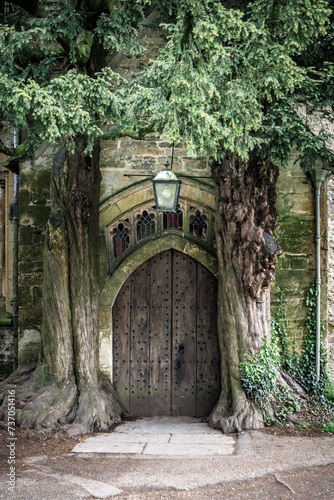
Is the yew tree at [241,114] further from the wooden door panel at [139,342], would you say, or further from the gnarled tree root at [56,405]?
the gnarled tree root at [56,405]

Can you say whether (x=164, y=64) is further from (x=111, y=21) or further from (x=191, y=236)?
(x=191, y=236)

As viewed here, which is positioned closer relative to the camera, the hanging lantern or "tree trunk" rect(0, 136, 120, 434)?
the hanging lantern

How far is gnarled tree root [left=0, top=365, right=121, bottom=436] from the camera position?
19.2 feet

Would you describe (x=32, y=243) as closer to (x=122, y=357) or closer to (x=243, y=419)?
(x=122, y=357)

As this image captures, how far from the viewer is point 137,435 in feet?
19.8

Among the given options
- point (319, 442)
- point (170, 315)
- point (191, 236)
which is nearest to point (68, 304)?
point (170, 315)

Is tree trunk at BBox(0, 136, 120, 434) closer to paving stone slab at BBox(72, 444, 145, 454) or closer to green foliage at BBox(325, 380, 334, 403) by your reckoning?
paving stone slab at BBox(72, 444, 145, 454)

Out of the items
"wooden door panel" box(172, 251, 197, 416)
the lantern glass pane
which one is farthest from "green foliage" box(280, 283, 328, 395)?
the lantern glass pane

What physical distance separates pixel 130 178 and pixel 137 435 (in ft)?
11.4

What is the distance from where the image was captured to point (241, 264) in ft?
20.8

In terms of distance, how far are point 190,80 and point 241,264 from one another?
8.18 ft

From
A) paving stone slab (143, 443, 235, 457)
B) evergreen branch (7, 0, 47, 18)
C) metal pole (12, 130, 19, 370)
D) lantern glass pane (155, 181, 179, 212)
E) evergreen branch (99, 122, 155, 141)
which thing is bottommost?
paving stone slab (143, 443, 235, 457)

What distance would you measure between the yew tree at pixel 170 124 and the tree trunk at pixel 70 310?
2 centimetres

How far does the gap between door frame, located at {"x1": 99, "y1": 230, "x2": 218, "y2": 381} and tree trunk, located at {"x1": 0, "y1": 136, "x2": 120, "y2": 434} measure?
1.45ft
